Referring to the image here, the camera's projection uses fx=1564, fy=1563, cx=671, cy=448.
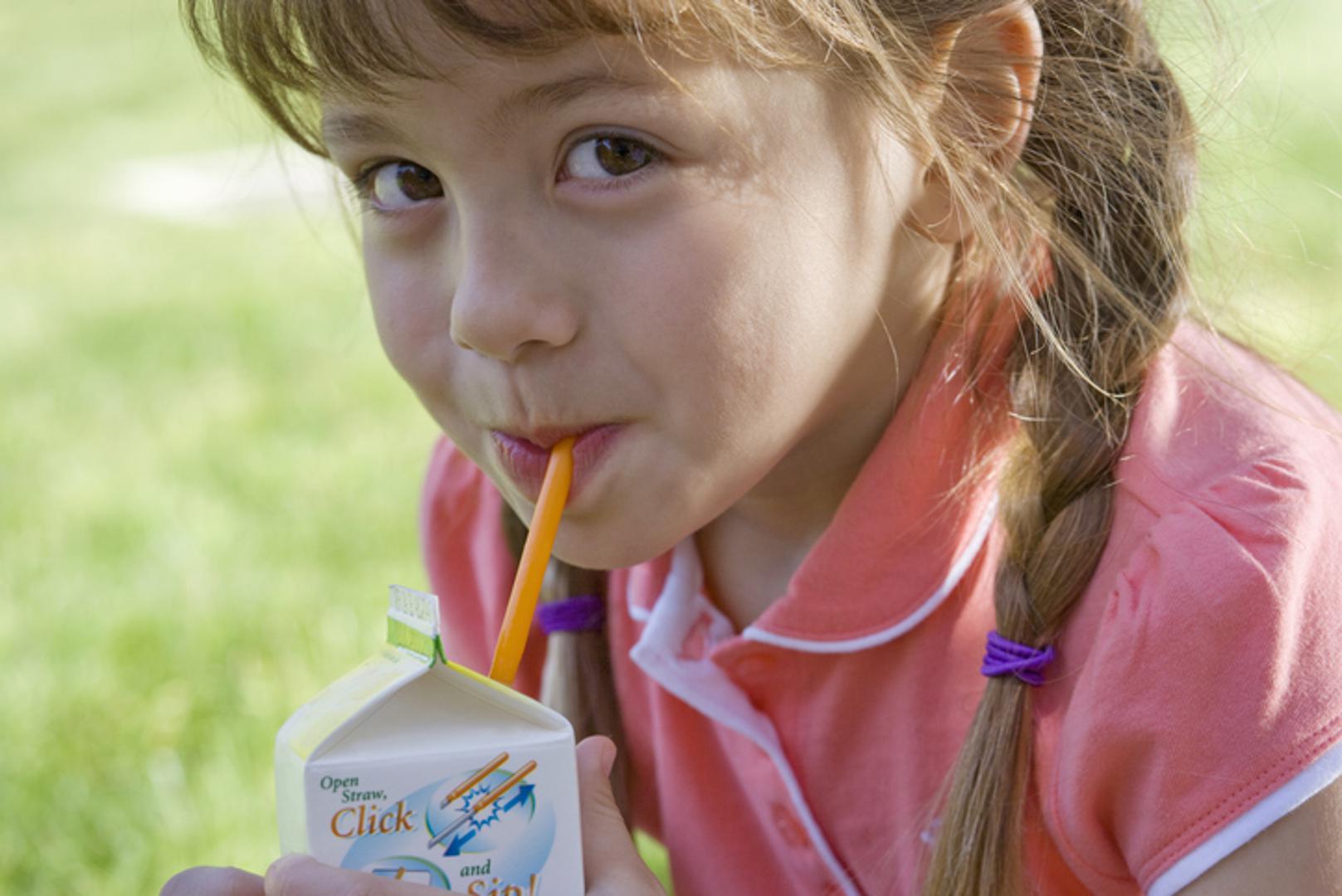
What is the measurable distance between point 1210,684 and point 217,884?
603 millimetres

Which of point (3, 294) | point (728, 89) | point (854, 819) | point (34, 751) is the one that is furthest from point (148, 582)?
point (3, 294)

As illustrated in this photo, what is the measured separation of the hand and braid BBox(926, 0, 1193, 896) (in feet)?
0.81

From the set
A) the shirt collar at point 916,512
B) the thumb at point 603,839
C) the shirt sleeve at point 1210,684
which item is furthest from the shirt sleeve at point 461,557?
the shirt sleeve at point 1210,684

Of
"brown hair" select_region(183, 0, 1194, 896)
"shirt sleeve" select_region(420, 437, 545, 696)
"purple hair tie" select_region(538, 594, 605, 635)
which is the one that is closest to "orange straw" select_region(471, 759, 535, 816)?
"brown hair" select_region(183, 0, 1194, 896)

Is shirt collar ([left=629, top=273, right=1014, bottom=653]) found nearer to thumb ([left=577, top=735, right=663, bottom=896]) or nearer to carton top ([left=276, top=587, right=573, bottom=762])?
thumb ([left=577, top=735, right=663, bottom=896])

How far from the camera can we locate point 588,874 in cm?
93

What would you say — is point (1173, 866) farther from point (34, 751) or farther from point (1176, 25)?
point (34, 751)

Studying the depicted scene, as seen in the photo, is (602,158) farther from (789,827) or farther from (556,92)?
(789,827)

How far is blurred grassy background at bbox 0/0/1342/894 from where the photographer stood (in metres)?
1.59

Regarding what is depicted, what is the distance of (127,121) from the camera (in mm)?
6168

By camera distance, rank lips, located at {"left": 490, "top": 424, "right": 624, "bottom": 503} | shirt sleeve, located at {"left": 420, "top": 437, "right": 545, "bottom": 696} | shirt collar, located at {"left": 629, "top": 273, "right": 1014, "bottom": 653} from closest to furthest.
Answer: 1. lips, located at {"left": 490, "top": 424, "right": 624, "bottom": 503}
2. shirt collar, located at {"left": 629, "top": 273, "right": 1014, "bottom": 653}
3. shirt sleeve, located at {"left": 420, "top": 437, "right": 545, "bottom": 696}

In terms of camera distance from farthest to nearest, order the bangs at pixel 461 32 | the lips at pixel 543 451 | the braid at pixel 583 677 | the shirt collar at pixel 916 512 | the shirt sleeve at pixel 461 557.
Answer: the shirt sleeve at pixel 461 557, the braid at pixel 583 677, the shirt collar at pixel 916 512, the lips at pixel 543 451, the bangs at pixel 461 32

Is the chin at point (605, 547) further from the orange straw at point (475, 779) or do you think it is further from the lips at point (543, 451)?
the orange straw at point (475, 779)

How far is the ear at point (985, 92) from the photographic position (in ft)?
3.49
